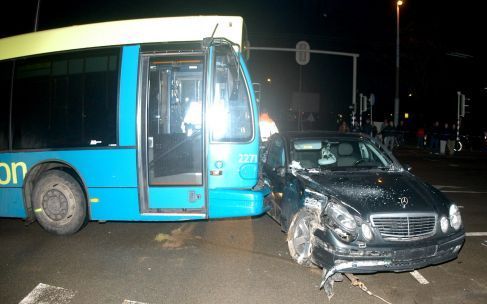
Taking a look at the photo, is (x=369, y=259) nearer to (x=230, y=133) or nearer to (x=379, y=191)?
(x=379, y=191)

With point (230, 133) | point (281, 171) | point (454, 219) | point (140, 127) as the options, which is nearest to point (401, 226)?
point (454, 219)

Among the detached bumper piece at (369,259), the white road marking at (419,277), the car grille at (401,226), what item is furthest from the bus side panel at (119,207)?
the white road marking at (419,277)

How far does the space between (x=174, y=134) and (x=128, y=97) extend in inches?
35.3

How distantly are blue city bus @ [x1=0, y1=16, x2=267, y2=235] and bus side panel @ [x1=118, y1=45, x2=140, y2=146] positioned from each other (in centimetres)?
2

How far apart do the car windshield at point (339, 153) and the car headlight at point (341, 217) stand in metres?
1.49

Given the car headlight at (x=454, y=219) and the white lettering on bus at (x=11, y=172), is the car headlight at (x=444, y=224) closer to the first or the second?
the car headlight at (x=454, y=219)

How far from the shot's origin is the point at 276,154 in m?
7.21

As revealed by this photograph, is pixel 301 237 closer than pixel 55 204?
Yes

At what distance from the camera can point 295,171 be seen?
244 inches

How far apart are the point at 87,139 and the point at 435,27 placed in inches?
1434

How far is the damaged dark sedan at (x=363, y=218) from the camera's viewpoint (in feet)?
15.3

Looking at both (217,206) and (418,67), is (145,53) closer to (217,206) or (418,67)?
(217,206)

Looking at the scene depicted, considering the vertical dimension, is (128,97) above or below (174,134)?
above

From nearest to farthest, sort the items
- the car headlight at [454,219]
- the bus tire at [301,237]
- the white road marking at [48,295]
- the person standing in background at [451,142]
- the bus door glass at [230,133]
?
the white road marking at [48,295] < the car headlight at [454,219] < the bus tire at [301,237] < the bus door glass at [230,133] < the person standing in background at [451,142]
